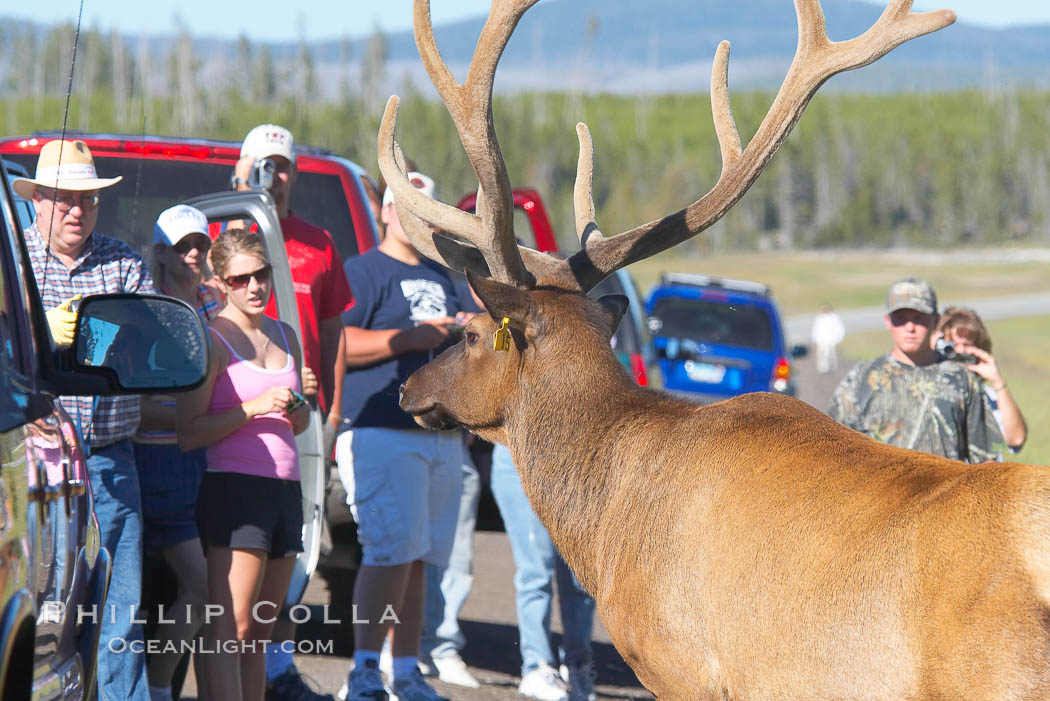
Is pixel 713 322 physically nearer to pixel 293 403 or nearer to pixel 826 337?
pixel 826 337

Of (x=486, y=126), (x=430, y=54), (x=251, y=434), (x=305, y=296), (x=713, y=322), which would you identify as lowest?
(x=713, y=322)

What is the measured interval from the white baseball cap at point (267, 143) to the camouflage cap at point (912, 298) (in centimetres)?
302

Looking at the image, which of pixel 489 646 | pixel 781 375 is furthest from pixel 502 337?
pixel 781 375

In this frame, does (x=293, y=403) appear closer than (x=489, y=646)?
Yes

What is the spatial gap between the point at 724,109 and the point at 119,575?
311 cm

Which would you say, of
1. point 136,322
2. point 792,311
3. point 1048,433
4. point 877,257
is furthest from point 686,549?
point 877,257

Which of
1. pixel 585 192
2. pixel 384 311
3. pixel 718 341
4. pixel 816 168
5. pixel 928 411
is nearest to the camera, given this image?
pixel 585 192

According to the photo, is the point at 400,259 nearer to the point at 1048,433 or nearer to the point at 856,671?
the point at 856,671

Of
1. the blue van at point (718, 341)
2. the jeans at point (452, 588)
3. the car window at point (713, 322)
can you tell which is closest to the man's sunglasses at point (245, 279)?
the jeans at point (452, 588)

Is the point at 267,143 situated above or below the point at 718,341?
above

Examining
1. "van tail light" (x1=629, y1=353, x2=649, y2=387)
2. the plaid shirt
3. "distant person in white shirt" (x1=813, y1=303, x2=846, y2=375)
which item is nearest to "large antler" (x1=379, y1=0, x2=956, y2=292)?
the plaid shirt

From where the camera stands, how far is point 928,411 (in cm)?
636

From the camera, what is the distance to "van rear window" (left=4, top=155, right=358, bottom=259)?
702 centimetres

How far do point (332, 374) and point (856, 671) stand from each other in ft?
11.4
